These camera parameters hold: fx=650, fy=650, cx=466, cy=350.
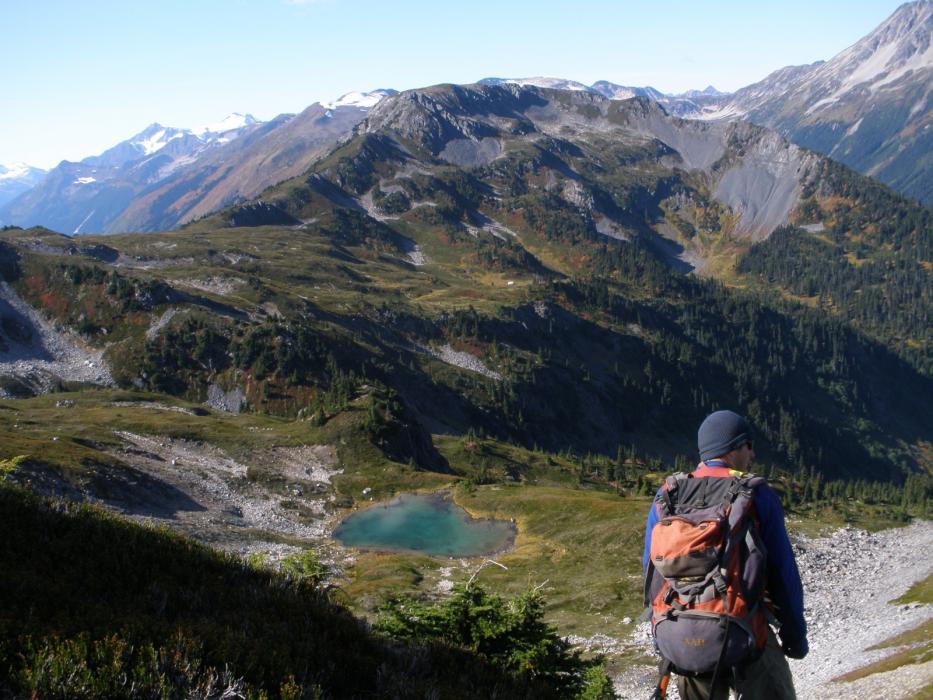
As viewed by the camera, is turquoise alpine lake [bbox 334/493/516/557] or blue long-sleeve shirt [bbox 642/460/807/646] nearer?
blue long-sleeve shirt [bbox 642/460/807/646]

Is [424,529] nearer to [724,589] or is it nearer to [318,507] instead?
[318,507]

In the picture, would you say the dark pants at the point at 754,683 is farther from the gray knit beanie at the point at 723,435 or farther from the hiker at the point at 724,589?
the gray knit beanie at the point at 723,435

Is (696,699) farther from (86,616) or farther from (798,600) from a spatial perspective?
(86,616)

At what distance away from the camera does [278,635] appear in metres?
10.6

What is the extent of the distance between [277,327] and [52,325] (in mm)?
45823

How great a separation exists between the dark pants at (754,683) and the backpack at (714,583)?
25cm

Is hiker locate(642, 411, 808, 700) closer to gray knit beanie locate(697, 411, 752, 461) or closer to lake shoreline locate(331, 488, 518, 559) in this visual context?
gray knit beanie locate(697, 411, 752, 461)

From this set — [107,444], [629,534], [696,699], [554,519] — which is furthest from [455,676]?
[107,444]

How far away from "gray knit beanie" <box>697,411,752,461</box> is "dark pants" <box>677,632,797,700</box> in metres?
2.55

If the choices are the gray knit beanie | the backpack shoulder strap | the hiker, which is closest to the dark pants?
the hiker

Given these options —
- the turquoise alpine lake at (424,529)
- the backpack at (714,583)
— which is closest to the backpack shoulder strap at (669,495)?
the backpack at (714,583)

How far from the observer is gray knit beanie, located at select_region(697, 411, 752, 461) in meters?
8.91

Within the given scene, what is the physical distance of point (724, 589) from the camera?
7.85 meters

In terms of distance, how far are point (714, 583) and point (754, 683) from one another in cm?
157
